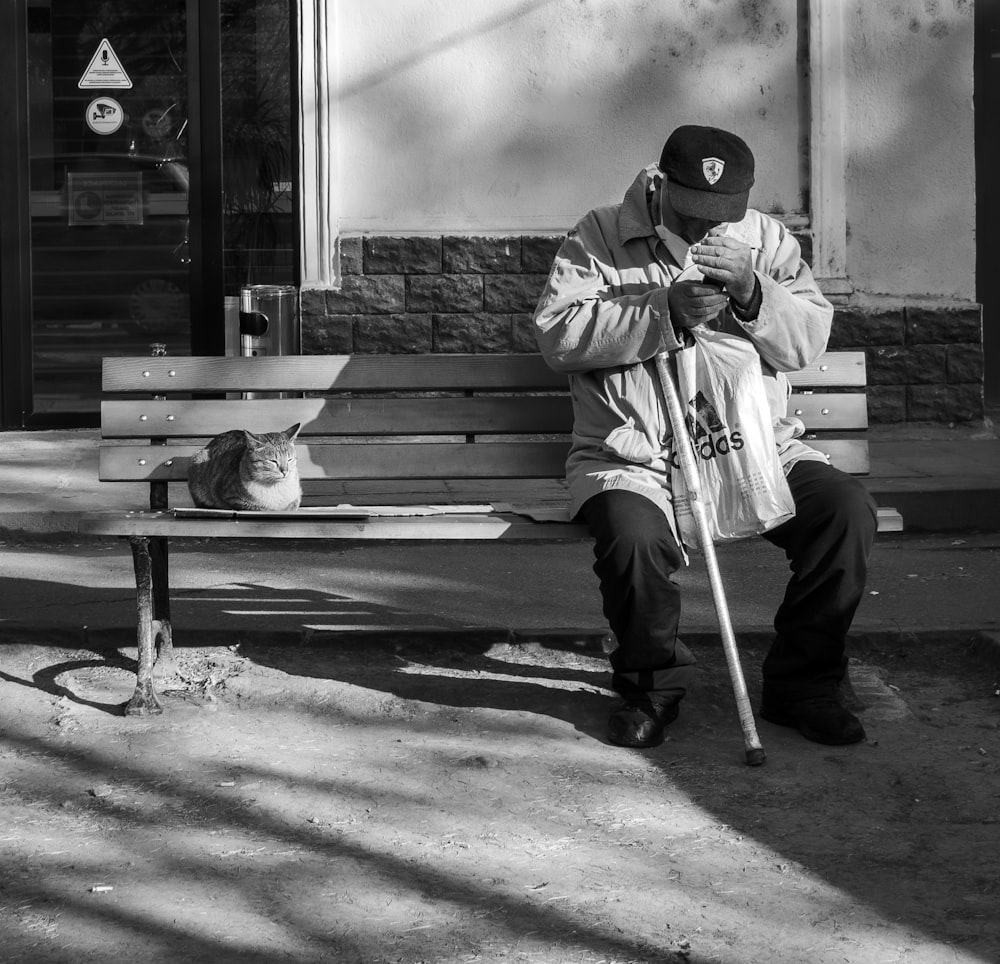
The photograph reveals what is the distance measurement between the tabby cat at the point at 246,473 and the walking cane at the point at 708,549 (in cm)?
121

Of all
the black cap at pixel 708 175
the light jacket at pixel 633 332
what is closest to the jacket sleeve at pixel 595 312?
the light jacket at pixel 633 332

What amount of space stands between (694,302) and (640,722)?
1.10m

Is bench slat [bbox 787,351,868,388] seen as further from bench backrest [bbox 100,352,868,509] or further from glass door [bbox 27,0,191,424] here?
glass door [bbox 27,0,191,424]

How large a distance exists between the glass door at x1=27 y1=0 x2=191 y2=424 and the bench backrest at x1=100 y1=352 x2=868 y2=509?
430cm

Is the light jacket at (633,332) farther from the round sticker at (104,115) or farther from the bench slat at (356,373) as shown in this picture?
the round sticker at (104,115)

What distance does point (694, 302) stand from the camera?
391cm

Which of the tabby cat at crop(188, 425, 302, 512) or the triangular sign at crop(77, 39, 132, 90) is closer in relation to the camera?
the tabby cat at crop(188, 425, 302, 512)

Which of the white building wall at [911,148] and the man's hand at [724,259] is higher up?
the white building wall at [911,148]

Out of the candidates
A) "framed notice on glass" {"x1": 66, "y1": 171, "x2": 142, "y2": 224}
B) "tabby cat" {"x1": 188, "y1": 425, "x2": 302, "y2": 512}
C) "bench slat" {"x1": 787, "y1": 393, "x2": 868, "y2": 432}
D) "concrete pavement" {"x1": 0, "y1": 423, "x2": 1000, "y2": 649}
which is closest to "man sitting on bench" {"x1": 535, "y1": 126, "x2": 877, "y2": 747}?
"bench slat" {"x1": 787, "y1": 393, "x2": 868, "y2": 432}

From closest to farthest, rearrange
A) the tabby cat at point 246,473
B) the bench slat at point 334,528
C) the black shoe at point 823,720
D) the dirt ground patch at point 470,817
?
the dirt ground patch at point 470,817 < the black shoe at point 823,720 < the bench slat at point 334,528 < the tabby cat at point 246,473

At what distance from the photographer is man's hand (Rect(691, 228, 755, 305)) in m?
3.87

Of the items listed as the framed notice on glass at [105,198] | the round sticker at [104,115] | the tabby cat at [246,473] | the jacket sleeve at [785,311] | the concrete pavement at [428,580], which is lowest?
the concrete pavement at [428,580]

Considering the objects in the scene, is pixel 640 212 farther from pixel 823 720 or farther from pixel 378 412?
Answer: pixel 823 720

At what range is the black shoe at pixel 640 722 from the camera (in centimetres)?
394
